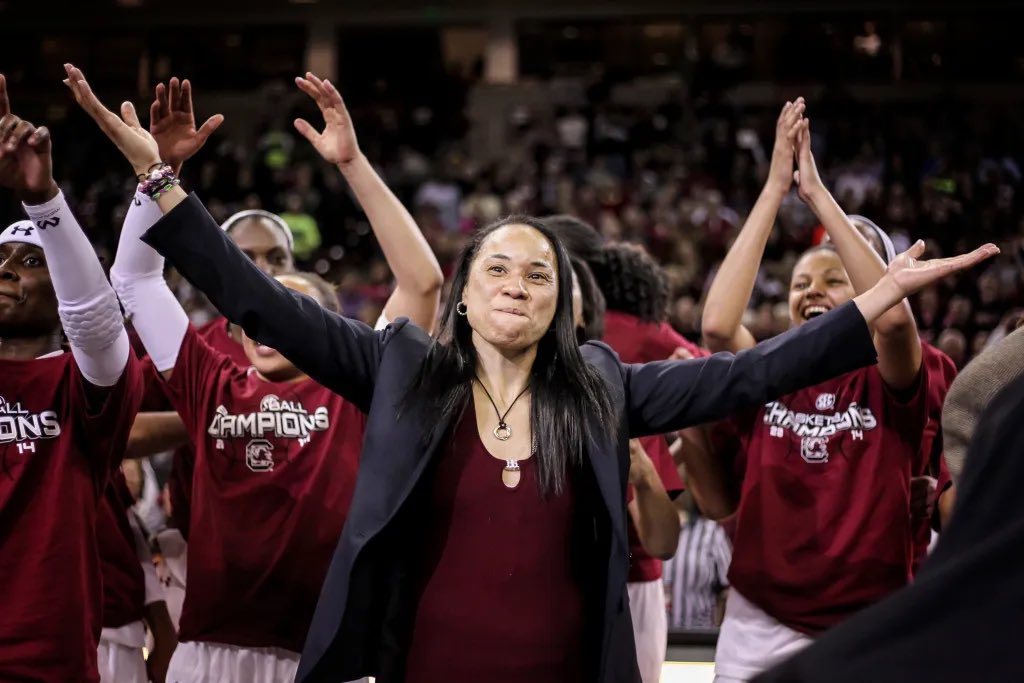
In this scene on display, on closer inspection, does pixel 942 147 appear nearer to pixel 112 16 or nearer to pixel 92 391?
pixel 112 16

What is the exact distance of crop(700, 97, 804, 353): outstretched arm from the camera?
2830 mm

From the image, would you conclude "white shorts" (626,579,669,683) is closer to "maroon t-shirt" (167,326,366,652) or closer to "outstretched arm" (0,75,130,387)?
"maroon t-shirt" (167,326,366,652)

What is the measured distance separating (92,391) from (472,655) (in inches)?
37.9

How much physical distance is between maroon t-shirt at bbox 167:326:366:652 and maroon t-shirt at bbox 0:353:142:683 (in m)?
0.34

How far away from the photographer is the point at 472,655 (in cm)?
210

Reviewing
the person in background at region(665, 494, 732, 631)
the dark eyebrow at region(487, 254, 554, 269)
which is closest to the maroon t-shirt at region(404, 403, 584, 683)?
the dark eyebrow at region(487, 254, 554, 269)

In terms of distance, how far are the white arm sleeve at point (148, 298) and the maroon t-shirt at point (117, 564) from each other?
0.38 m

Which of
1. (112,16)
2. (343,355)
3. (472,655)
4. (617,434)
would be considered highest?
(112,16)

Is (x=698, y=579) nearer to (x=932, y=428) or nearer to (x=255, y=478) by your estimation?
(x=932, y=428)

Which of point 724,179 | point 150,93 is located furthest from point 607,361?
point 150,93

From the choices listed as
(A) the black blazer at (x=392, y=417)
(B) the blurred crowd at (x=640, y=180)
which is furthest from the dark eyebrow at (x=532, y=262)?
(B) the blurred crowd at (x=640, y=180)

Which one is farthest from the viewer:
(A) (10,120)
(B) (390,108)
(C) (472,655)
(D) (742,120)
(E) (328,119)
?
(B) (390,108)

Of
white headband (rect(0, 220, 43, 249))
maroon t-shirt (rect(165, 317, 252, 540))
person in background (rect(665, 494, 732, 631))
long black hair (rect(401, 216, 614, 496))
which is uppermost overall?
white headband (rect(0, 220, 43, 249))

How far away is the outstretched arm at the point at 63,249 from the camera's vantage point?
88.7 inches
